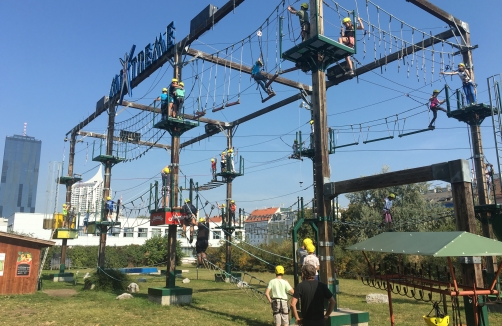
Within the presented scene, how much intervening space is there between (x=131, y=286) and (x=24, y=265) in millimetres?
4672

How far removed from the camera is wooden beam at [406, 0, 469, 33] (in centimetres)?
1502

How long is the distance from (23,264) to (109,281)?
3822 mm

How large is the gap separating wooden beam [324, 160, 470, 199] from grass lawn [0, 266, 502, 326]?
398 cm

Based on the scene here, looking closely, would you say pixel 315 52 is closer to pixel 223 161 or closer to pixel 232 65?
pixel 232 65

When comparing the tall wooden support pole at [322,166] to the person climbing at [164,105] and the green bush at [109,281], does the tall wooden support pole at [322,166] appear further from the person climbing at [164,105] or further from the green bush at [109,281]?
the green bush at [109,281]

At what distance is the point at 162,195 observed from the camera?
627 inches

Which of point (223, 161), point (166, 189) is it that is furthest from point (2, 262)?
point (223, 161)

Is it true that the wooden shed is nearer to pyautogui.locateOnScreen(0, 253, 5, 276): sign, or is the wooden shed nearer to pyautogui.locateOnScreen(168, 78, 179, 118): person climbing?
pyautogui.locateOnScreen(0, 253, 5, 276): sign

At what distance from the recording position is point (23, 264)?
17484 mm

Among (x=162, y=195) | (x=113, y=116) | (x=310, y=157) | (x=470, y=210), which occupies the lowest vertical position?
(x=470, y=210)

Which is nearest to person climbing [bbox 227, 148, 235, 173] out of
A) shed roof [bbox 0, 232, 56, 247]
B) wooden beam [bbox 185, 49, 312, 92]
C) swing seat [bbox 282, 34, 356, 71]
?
wooden beam [bbox 185, 49, 312, 92]

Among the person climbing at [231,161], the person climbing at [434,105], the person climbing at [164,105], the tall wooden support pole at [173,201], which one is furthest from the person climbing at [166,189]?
the person climbing at [434,105]

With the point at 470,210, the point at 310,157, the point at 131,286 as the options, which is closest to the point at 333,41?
the point at 470,210

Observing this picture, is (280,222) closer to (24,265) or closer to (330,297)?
(24,265)
